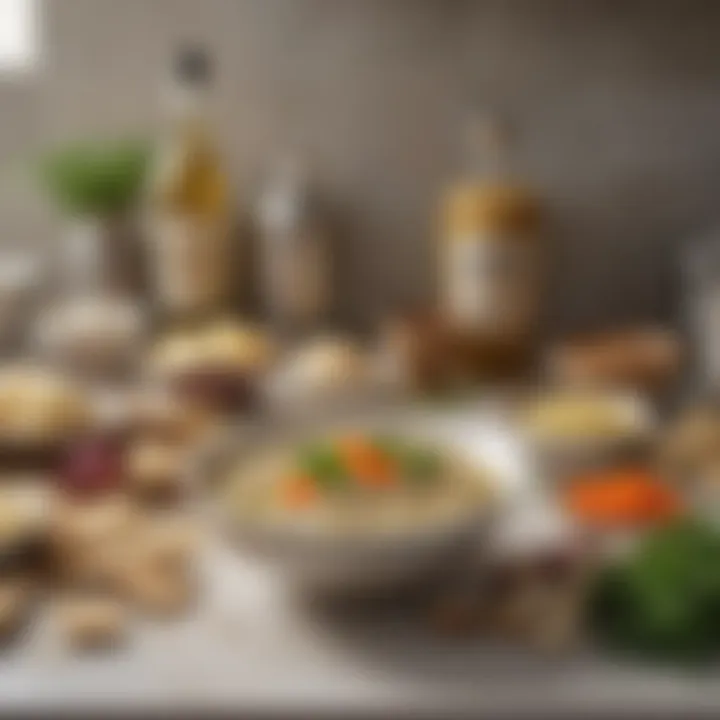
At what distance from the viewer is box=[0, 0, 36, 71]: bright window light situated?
1.35m

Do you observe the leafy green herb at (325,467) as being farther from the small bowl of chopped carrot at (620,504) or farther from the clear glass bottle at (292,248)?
the clear glass bottle at (292,248)

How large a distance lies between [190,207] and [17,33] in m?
0.24

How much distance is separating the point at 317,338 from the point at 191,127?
9.5 inches

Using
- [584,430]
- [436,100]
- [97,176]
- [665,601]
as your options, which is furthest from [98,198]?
[665,601]

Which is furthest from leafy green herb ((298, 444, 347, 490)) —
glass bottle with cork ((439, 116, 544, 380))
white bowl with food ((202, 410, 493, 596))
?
glass bottle with cork ((439, 116, 544, 380))

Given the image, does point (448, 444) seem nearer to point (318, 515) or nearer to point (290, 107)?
point (318, 515)

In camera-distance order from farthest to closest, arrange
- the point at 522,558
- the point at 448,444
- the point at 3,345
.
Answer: the point at 3,345, the point at 448,444, the point at 522,558

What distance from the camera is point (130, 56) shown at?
1.36 metres

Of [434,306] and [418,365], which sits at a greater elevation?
[434,306]

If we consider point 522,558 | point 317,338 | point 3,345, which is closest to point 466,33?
point 317,338

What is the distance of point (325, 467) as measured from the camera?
0.79m

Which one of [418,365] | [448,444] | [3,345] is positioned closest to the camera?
[448,444]

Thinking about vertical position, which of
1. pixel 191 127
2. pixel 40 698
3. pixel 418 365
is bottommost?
pixel 40 698

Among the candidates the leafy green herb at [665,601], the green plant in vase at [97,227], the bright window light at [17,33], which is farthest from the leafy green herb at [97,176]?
the leafy green herb at [665,601]
